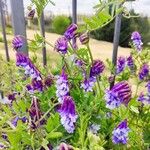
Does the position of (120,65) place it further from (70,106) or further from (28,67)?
(70,106)

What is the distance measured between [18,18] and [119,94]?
0.81 meters

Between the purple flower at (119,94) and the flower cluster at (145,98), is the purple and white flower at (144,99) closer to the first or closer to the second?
the flower cluster at (145,98)

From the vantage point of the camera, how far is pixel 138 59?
1.23 m

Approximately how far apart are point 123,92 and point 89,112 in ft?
0.55

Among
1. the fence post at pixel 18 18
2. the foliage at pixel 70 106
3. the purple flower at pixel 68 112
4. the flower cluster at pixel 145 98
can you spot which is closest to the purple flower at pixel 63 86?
the foliage at pixel 70 106

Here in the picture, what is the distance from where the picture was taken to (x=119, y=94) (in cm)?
78

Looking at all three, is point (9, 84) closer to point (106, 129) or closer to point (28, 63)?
point (28, 63)

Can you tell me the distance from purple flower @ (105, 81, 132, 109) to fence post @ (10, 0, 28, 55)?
73cm

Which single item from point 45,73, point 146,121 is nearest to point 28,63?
point 45,73

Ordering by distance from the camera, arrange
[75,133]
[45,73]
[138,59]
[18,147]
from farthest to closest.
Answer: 1. [138,59]
2. [45,73]
3. [75,133]
4. [18,147]

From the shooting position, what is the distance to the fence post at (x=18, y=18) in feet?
4.79

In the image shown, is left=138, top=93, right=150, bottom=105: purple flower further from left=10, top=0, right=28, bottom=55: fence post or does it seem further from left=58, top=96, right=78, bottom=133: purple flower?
left=10, top=0, right=28, bottom=55: fence post

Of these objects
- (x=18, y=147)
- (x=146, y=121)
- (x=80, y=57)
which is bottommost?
(x=146, y=121)

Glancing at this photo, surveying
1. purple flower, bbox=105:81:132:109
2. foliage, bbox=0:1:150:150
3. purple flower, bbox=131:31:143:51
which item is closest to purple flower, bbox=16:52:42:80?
foliage, bbox=0:1:150:150
